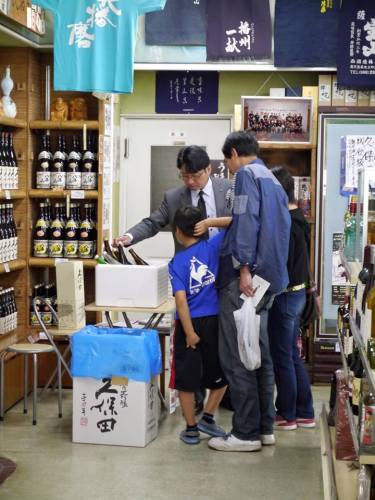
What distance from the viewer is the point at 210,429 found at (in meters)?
5.47

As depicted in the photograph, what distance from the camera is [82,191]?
22.1 ft

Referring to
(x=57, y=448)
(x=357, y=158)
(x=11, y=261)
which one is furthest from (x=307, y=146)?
(x=57, y=448)

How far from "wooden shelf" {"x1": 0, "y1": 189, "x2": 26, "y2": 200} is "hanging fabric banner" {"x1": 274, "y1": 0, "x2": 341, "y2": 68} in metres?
2.34

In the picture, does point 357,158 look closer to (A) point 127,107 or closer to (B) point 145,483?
(A) point 127,107

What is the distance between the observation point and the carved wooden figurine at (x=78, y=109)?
691cm

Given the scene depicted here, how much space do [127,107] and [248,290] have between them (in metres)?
3.53

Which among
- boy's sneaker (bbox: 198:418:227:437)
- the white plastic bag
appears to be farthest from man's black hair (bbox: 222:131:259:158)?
boy's sneaker (bbox: 198:418:227:437)

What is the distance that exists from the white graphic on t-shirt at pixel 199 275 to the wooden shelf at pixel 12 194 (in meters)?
1.70

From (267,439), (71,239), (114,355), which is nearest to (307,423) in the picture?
(267,439)

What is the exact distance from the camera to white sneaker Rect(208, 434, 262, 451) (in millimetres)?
5238

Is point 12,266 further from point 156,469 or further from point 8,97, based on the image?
point 156,469

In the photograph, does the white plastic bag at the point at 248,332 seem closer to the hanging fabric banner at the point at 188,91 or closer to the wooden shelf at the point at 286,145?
the wooden shelf at the point at 286,145

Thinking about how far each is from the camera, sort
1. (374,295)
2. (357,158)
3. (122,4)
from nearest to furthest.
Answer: (374,295) < (122,4) < (357,158)

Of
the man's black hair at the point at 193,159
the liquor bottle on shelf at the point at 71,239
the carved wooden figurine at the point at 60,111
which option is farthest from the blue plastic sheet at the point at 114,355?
the carved wooden figurine at the point at 60,111
